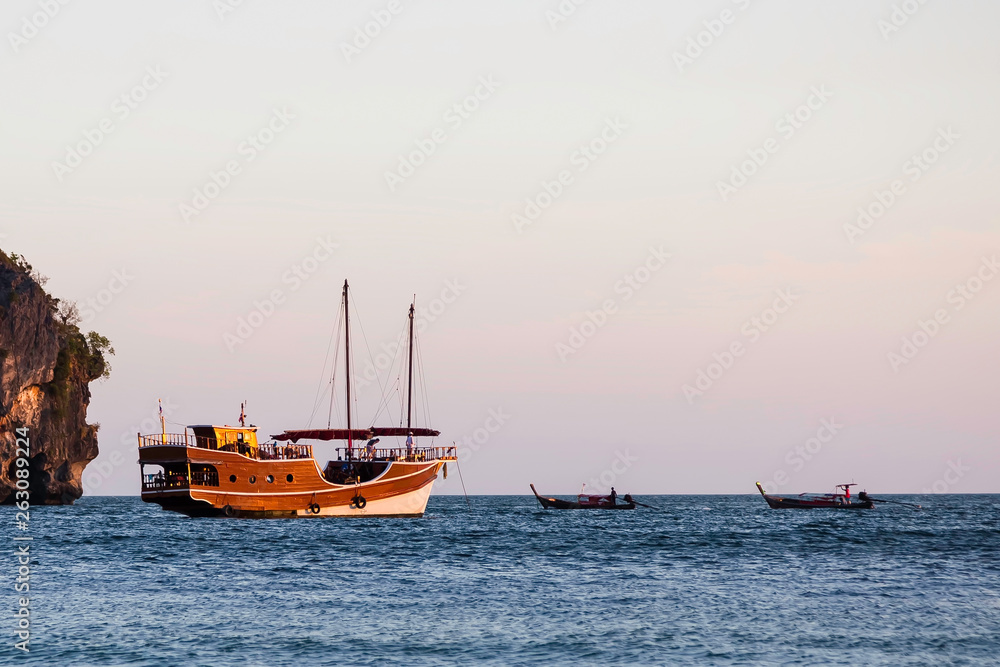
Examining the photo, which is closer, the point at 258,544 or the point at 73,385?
the point at 258,544

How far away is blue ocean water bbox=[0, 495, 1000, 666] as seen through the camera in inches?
967

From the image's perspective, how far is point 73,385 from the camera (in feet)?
379

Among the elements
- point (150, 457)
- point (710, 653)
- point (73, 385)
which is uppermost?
point (73, 385)

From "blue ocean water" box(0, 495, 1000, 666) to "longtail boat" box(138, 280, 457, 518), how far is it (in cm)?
909

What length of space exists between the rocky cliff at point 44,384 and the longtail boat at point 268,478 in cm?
4239

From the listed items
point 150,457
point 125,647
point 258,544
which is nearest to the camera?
point 125,647

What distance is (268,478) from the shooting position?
66875 mm

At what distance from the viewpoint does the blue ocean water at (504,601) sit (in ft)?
80.6

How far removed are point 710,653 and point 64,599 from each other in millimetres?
17808

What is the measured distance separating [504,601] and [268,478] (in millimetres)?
37396

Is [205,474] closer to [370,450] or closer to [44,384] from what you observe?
[370,450]

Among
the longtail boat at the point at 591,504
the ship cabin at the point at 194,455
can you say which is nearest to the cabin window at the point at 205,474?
the ship cabin at the point at 194,455

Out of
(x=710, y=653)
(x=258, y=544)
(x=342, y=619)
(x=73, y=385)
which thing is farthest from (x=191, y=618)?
(x=73, y=385)

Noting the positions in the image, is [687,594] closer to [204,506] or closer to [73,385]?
[204,506]
